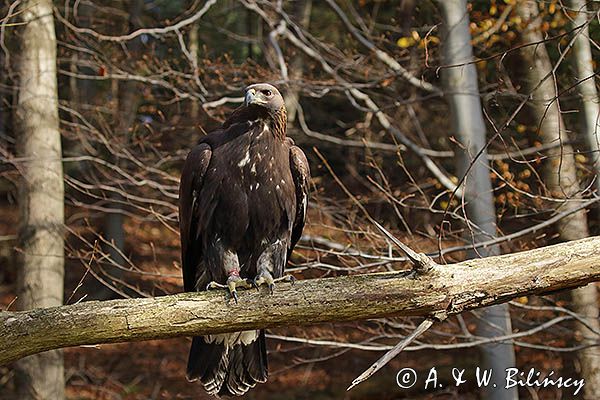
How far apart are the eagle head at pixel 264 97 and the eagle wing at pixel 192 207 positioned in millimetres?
447

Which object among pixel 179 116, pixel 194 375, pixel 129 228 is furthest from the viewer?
pixel 129 228

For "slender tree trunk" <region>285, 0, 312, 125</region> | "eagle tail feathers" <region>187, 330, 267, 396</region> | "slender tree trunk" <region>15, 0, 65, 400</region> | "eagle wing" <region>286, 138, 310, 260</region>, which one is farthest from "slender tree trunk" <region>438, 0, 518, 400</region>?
"slender tree trunk" <region>15, 0, 65, 400</region>

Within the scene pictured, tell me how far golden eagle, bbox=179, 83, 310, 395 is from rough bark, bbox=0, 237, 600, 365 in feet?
4.32

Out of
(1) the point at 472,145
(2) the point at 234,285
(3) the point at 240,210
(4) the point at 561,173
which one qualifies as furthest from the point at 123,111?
(2) the point at 234,285

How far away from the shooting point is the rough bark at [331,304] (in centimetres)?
366

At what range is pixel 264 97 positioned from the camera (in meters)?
5.12

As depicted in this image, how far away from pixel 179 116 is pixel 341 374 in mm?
4899

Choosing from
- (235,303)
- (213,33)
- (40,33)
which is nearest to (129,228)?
(213,33)

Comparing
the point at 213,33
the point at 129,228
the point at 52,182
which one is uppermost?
the point at 213,33

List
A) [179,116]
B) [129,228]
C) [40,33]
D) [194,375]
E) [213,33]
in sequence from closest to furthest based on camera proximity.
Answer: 1. [194,375]
2. [40,33]
3. [179,116]
4. [213,33]
5. [129,228]

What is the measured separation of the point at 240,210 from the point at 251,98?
2.28ft

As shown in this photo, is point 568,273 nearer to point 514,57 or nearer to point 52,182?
point 52,182

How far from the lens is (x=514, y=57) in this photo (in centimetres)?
878

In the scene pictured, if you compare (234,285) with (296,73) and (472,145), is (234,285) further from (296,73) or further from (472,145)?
(296,73)
